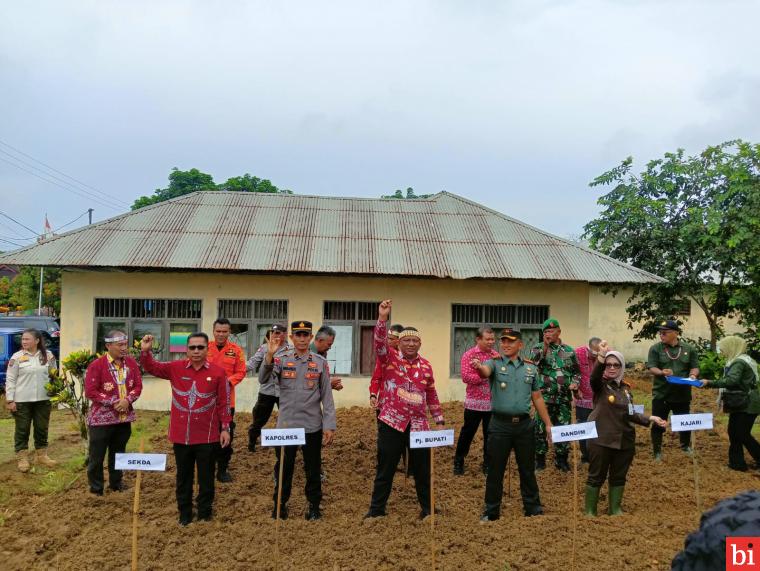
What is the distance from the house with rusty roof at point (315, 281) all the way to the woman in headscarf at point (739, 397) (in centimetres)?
374

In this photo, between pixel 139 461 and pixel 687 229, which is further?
pixel 687 229

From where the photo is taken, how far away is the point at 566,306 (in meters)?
11.0

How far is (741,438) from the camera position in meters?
6.64

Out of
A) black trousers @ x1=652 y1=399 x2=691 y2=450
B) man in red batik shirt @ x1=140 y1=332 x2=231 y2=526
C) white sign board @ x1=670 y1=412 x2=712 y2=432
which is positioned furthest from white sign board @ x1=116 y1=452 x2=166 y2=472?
black trousers @ x1=652 y1=399 x2=691 y2=450

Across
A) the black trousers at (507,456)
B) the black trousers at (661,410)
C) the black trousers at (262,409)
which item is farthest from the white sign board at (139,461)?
the black trousers at (661,410)

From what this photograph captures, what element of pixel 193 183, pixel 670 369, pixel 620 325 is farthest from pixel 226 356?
pixel 193 183

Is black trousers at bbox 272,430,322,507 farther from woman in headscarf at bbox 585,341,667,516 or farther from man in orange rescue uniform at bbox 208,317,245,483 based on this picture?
woman in headscarf at bbox 585,341,667,516

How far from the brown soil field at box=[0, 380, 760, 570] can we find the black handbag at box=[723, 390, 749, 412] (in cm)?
74

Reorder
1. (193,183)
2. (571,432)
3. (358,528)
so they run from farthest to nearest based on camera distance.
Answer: (193,183)
(358,528)
(571,432)

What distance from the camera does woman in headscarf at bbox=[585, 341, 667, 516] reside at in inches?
192

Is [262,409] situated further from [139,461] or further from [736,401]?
[736,401]

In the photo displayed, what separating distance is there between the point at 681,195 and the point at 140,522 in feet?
43.3

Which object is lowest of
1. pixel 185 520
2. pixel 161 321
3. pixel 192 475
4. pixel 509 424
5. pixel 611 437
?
pixel 185 520

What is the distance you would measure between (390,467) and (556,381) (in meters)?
2.41
